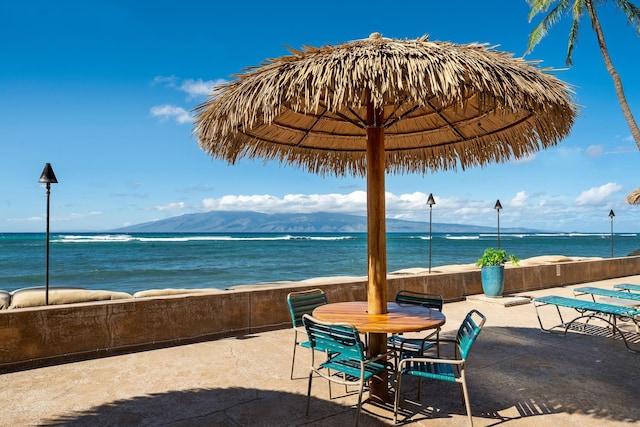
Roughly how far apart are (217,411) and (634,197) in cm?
1719

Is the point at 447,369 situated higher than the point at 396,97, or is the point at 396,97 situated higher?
the point at 396,97

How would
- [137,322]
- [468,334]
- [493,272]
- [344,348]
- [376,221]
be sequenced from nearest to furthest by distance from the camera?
[344,348]
[468,334]
[376,221]
[137,322]
[493,272]

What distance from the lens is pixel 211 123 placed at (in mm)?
3451

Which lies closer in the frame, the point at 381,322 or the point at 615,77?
the point at 381,322

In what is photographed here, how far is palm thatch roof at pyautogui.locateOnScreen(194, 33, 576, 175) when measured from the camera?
109 inches

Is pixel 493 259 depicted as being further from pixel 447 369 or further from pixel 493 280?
pixel 447 369

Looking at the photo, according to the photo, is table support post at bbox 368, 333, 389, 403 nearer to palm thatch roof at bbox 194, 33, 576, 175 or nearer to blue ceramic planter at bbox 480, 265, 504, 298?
palm thatch roof at bbox 194, 33, 576, 175

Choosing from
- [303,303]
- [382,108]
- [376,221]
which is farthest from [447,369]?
A: [382,108]

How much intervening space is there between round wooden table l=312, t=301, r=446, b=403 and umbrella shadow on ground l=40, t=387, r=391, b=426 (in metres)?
0.26

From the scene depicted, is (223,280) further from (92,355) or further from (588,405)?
(588,405)

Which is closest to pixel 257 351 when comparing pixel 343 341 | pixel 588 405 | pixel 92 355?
pixel 92 355

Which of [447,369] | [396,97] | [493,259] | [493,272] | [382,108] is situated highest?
[396,97]

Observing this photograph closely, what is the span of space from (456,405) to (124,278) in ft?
76.3

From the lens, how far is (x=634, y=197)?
14.6 metres
